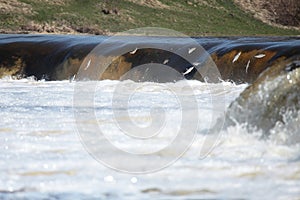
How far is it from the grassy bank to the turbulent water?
30221 mm

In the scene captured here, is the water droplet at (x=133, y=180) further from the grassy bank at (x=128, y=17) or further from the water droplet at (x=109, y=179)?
the grassy bank at (x=128, y=17)

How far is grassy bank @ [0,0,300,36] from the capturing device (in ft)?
133

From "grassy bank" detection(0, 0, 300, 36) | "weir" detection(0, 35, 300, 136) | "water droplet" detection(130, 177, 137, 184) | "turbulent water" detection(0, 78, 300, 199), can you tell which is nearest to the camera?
"turbulent water" detection(0, 78, 300, 199)

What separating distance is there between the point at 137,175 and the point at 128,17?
40.9 m

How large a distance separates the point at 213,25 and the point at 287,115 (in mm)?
41083

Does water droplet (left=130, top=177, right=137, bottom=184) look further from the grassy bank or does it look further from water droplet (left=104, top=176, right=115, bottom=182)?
the grassy bank

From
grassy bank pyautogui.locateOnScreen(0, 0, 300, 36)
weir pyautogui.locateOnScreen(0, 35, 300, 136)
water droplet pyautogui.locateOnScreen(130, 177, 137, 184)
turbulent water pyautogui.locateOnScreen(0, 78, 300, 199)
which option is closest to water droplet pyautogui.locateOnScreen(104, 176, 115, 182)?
turbulent water pyautogui.locateOnScreen(0, 78, 300, 199)

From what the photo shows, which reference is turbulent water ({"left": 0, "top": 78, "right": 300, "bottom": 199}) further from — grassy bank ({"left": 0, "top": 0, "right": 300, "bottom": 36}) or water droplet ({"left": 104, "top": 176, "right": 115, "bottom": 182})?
grassy bank ({"left": 0, "top": 0, "right": 300, "bottom": 36})

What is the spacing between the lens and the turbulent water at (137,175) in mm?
4797

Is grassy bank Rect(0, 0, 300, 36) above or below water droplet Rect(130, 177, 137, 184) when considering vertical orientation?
below

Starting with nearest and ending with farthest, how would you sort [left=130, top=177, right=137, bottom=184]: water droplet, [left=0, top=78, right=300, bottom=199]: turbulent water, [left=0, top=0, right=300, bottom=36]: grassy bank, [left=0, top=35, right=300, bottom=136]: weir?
1. [left=0, top=78, right=300, bottom=199]: turbulent water
2. [left=130, top=177, right=137, bottom=184]: water droplet
3. [left=0, top=35, right=300, bottom=136]: weir
4. [left=0, top=0, right=300, bottom=36]: grassy bank

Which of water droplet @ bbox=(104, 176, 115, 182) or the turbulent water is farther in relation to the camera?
water droplet @ bbox=(104, 176, 115, 182)

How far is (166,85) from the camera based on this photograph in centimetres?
1154

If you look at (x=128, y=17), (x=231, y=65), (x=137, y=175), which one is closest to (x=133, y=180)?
(x=137, y=175)
